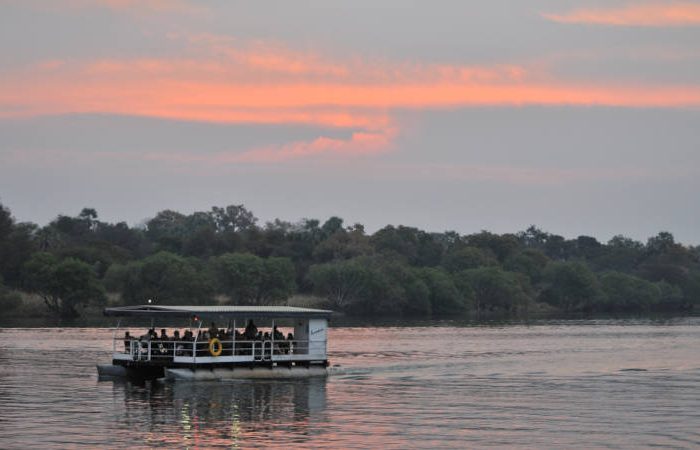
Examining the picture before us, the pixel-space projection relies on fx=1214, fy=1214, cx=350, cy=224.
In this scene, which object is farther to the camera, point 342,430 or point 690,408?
point 690,408

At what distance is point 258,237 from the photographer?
193625 millimetres

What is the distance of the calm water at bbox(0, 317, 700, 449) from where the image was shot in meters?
36.3

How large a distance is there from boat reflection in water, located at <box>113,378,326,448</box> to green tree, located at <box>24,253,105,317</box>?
75.1 m

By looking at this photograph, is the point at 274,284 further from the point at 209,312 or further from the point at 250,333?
the point at 209,312

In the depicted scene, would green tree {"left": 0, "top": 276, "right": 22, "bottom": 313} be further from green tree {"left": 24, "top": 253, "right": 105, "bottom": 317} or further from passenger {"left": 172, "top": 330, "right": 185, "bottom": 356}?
passenger {"left": 172, "top": 330, "right": 185, "bottom": 356}

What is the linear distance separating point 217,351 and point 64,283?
7602cm

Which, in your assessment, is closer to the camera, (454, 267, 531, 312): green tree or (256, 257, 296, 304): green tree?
(256, 257, 296, 304): green tree

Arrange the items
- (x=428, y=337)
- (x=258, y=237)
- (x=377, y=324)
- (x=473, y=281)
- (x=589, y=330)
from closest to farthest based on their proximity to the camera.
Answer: (x=428, y=337) → (x=589, y=330) → (x=377, y=324) → (x=473, y=281) → (x=258, y=237)

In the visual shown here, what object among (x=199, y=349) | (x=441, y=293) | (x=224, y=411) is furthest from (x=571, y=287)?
(x=224, y=411)

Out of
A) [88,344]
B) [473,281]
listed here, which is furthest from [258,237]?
[88,344]

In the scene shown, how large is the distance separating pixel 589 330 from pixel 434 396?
237 ft

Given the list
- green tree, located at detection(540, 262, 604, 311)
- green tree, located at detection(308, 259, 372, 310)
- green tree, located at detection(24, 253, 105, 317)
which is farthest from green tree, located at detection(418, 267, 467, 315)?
green tree, located at detection(24, 253, 105, 317)

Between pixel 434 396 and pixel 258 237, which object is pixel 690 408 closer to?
pixel 434 396

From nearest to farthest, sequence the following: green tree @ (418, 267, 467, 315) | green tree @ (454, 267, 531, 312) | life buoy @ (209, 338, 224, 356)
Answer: life buoy @ (209, 338, 224, 356), green tree @ (418, 267, 467, 315), green tree @ (454, 267, 531, 312)
